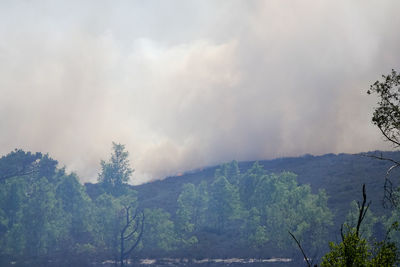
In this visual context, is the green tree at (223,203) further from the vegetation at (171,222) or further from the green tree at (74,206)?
the green tree at (74,206)

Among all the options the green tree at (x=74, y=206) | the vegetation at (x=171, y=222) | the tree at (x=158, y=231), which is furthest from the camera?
the green tree at (x=74, y=206)

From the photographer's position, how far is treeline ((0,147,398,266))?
3755 inches

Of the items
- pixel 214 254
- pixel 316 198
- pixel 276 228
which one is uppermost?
pixel 316 198

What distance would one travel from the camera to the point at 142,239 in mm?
107375

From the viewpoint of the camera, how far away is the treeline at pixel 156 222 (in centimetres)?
9538

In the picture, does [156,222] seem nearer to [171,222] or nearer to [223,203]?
[171,222]

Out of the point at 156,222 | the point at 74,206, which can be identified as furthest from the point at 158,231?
the point at 74,206

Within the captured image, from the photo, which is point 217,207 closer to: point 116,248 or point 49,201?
point 116,248

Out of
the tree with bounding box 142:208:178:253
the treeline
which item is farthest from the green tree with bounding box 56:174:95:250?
the tree with bounding box 142:208:178:253

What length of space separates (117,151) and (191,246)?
254 ft

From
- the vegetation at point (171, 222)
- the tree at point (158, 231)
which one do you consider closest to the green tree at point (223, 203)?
the vegetation at point (171, 222)

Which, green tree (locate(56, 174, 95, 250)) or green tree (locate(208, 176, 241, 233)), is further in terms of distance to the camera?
green tree (locate(56, 174, 95, 250))

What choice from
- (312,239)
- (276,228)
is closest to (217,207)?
(276,228)

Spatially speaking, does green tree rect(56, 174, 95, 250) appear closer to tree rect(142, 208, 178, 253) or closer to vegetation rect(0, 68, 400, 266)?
vegetation rect(0, 68, 400, 266)
